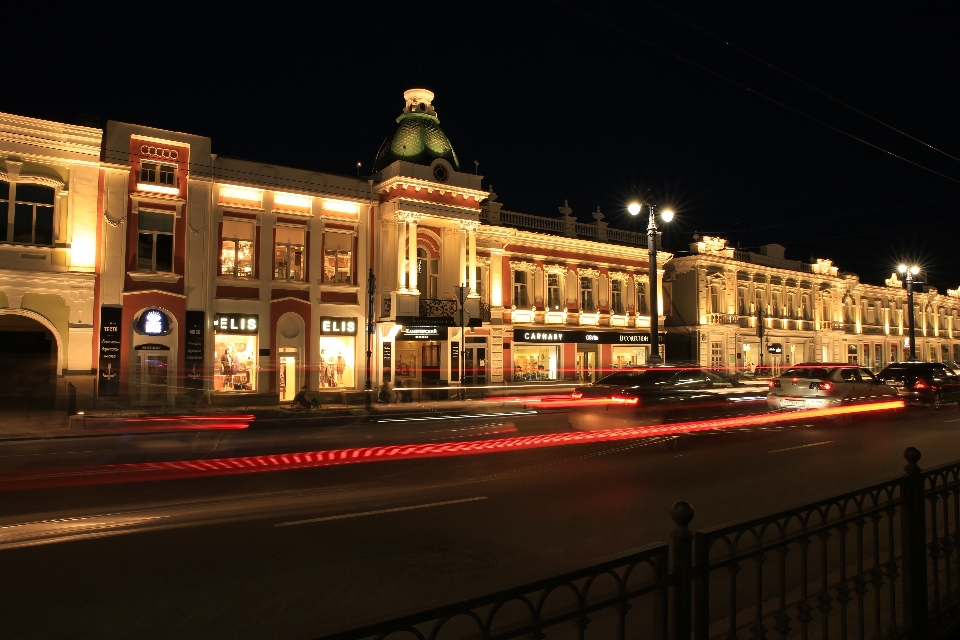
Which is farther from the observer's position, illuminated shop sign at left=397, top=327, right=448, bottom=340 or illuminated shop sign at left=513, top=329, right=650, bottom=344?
illuminated shop sign at left=513, top=329, right=650, bottom=344

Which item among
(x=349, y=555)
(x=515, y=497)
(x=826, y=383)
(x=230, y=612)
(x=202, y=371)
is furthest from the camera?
(x=202, y=371)

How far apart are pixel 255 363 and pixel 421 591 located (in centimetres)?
2351

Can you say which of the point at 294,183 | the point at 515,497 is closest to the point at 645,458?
the point at 515,497

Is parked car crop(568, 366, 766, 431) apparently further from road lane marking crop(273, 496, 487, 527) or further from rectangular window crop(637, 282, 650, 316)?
rectangular window crop(637, 282, 650, 316)

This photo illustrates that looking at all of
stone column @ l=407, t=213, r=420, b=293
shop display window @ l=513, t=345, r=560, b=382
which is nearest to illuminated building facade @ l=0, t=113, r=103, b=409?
stone column @ l=407, t=213, r=420, b=293

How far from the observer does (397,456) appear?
43.3 ft

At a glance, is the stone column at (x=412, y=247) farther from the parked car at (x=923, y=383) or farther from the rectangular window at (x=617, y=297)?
the parked car at (x=923, y=383)

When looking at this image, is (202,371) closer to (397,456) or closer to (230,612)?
(397,456)

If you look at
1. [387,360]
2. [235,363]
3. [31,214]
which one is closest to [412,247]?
[387,360]

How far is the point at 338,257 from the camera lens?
30156 mm

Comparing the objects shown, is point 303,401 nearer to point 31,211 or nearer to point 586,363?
point 31,211

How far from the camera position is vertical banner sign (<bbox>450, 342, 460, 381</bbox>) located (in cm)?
3259

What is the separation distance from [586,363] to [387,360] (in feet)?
41.9

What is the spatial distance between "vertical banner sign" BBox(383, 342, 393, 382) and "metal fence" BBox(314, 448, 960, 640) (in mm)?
24368
